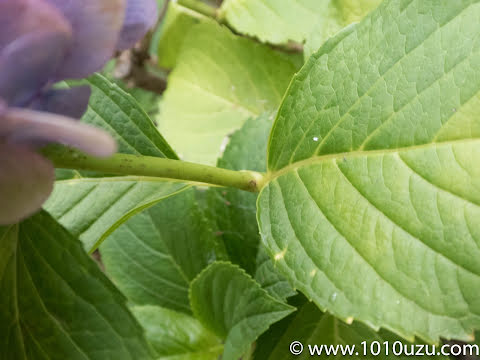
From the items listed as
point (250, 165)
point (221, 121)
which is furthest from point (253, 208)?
point (221, 121)

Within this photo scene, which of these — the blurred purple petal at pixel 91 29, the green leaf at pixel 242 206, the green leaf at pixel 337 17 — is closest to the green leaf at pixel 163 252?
the green leaf at pixel 242 206

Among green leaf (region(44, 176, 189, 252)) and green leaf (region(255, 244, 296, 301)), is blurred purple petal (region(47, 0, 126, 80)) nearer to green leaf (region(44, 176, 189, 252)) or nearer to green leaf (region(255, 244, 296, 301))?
green leaf (region(44, 176, 189, 252))

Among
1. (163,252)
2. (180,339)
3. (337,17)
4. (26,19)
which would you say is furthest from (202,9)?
(26,19)

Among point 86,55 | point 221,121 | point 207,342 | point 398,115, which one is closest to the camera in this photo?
point 86,55

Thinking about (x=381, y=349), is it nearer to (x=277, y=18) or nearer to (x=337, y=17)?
(x=337, y=17)

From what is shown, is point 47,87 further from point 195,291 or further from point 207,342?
point 207,342

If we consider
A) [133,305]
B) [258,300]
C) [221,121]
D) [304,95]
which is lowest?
[133,305]
